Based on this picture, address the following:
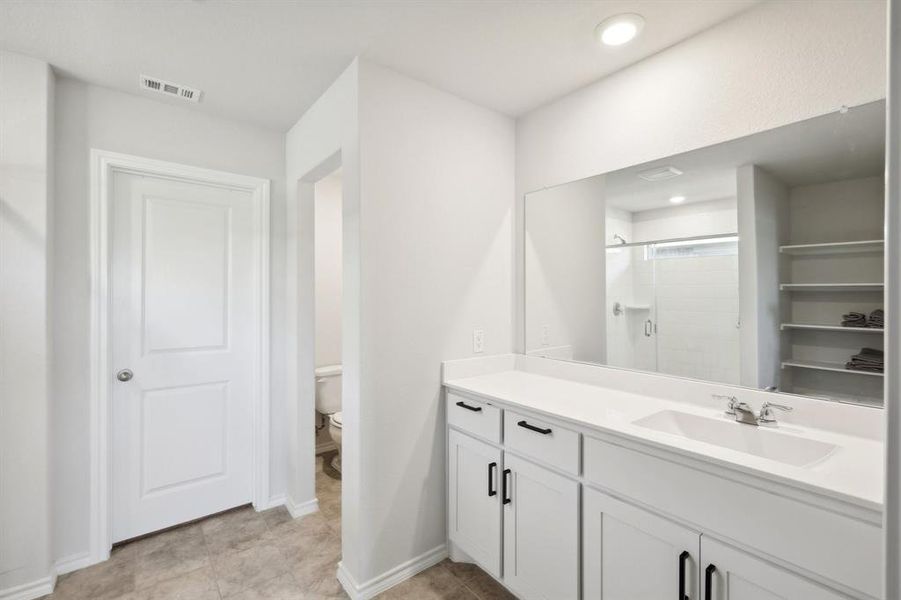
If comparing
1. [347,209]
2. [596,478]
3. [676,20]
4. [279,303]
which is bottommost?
[596,478]

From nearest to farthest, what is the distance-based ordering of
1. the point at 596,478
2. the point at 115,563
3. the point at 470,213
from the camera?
1. the point at 596,478
2. the point at 115,563
3. the point at 470,213

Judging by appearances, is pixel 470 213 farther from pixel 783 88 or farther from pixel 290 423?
pixel 290 423

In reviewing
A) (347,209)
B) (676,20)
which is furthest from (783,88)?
(347,209)

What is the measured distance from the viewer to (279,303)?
8.90ft

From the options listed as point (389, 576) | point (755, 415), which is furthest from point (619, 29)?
point (389, 576)

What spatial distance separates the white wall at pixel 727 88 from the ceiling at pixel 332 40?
0.09 meters

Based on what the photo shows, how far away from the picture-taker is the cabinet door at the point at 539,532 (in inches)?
59.7

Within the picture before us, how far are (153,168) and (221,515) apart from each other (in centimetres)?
207

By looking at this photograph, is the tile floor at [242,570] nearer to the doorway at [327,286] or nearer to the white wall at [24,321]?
the white wall at [24,321]

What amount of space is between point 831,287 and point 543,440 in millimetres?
1101

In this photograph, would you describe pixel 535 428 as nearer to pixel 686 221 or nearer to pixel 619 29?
pixel 686 221

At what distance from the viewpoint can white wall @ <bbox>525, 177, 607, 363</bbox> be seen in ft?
6.96

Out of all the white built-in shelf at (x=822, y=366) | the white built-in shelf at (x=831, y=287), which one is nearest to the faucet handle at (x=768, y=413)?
the white built-in shelf at (x=822, y=366)

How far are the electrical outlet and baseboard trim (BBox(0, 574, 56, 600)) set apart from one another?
2223 millimetres
